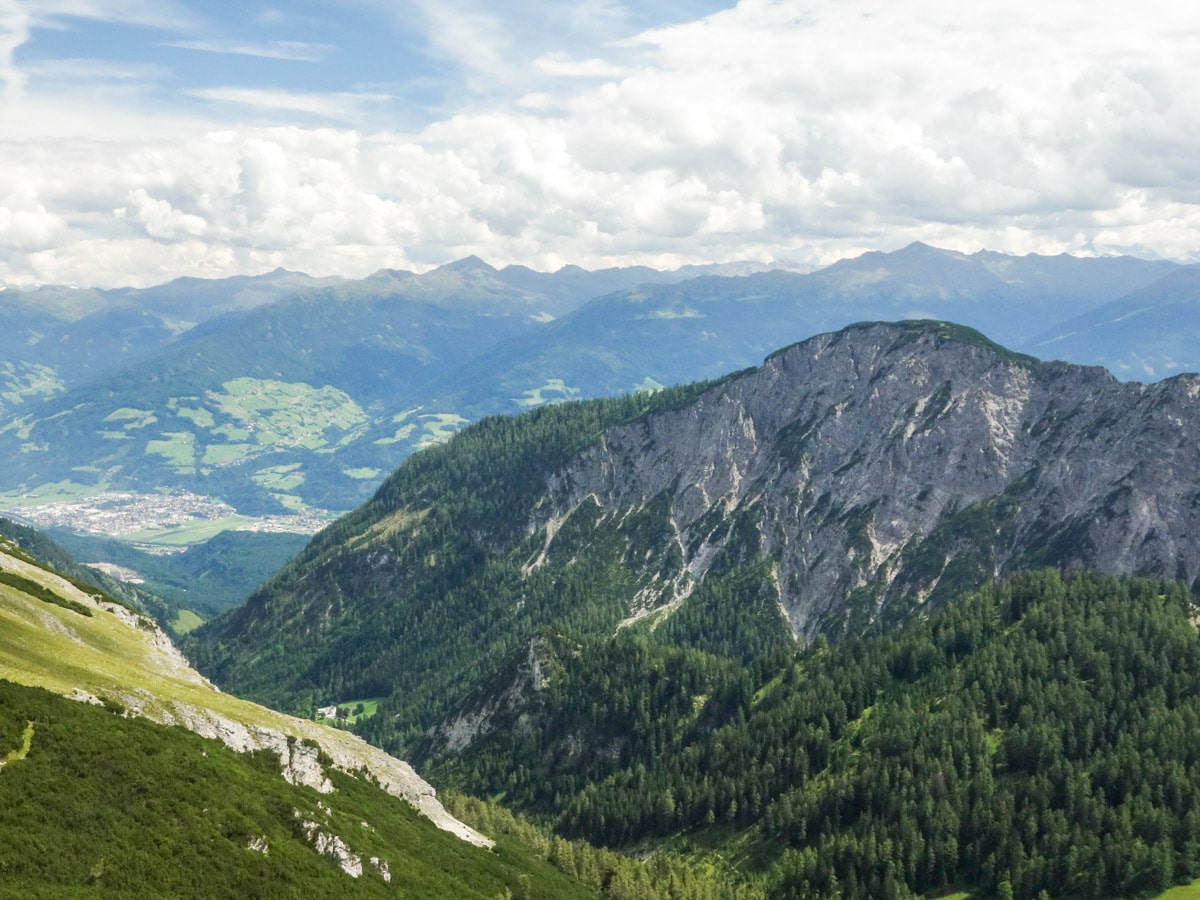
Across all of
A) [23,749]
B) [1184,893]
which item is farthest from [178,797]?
[1184,893]

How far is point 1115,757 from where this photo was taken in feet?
586

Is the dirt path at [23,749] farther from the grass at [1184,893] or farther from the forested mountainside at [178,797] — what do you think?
the grass at [1184,893]

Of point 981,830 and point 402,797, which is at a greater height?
point 402,797

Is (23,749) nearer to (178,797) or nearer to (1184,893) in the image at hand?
(178,797)

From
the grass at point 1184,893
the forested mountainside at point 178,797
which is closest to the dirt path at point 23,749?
the forested mountainside at point 178,797

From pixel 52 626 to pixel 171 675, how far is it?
1944 cm

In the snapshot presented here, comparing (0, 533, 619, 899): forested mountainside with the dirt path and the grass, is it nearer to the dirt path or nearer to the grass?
the dirt path

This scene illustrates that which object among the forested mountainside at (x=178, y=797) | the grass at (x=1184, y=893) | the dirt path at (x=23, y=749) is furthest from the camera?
the grass at (x=1184, y=893)

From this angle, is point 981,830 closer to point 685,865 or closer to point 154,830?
point 685,865

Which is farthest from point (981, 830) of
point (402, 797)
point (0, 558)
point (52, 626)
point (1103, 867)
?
point (0, 558)

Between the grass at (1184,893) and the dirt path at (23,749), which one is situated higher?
the dirt path at (23,749)

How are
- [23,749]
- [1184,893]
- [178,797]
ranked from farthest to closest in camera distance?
[1184,893] → [178,797] → [23,749]

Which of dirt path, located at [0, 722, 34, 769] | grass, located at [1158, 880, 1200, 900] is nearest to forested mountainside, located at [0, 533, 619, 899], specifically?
dirt path, located at [0, 722, 34, 769]

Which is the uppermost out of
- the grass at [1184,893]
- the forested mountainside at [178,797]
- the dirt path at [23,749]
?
the dirt path at [23,749]
